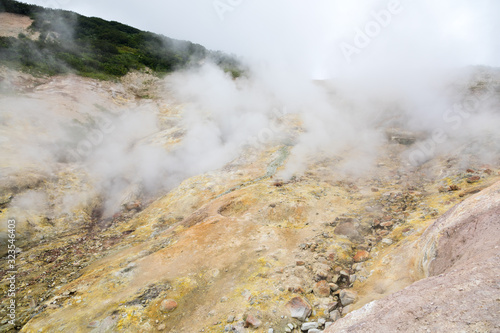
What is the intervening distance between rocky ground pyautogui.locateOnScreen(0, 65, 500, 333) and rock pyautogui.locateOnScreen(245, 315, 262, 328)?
0.02m

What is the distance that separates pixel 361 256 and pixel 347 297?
1.28 metres

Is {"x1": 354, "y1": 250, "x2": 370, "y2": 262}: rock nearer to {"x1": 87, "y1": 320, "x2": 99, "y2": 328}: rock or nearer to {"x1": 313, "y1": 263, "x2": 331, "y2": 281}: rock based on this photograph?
{"x1": 313, "y1": 263, "x2": 331, "y2": 281}: rock

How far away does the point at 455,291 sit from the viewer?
2143 millimetres

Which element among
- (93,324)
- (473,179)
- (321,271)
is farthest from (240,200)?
(473,179)

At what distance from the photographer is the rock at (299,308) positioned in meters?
3.65

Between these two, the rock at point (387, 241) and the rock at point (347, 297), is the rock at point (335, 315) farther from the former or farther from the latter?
the rock at point (387, 241)

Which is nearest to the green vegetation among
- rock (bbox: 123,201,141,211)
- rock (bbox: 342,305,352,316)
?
rock (bbox: 123,201,141,211)

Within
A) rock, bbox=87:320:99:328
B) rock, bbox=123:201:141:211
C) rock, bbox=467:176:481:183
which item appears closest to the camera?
rock, bbox=87:320:99:328

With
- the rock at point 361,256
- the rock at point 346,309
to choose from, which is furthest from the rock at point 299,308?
the rock at point 361,256

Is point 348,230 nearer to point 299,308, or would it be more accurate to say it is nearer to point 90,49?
point 299,308

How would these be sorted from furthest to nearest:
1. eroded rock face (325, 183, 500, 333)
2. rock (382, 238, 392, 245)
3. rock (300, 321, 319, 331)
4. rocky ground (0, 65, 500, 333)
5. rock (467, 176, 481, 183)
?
rock (467, 176, 481, 183)
rock (382, 238, 392, 245)
rock (300, 321, 319, 331)
rocky ground (0, 65, 500, 333)
eroded rock face (325, 183, 500, 333)

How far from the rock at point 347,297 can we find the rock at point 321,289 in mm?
241

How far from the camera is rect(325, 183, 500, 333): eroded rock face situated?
186 centimetres

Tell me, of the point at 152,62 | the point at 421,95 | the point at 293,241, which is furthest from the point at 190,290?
the point at 152,62
